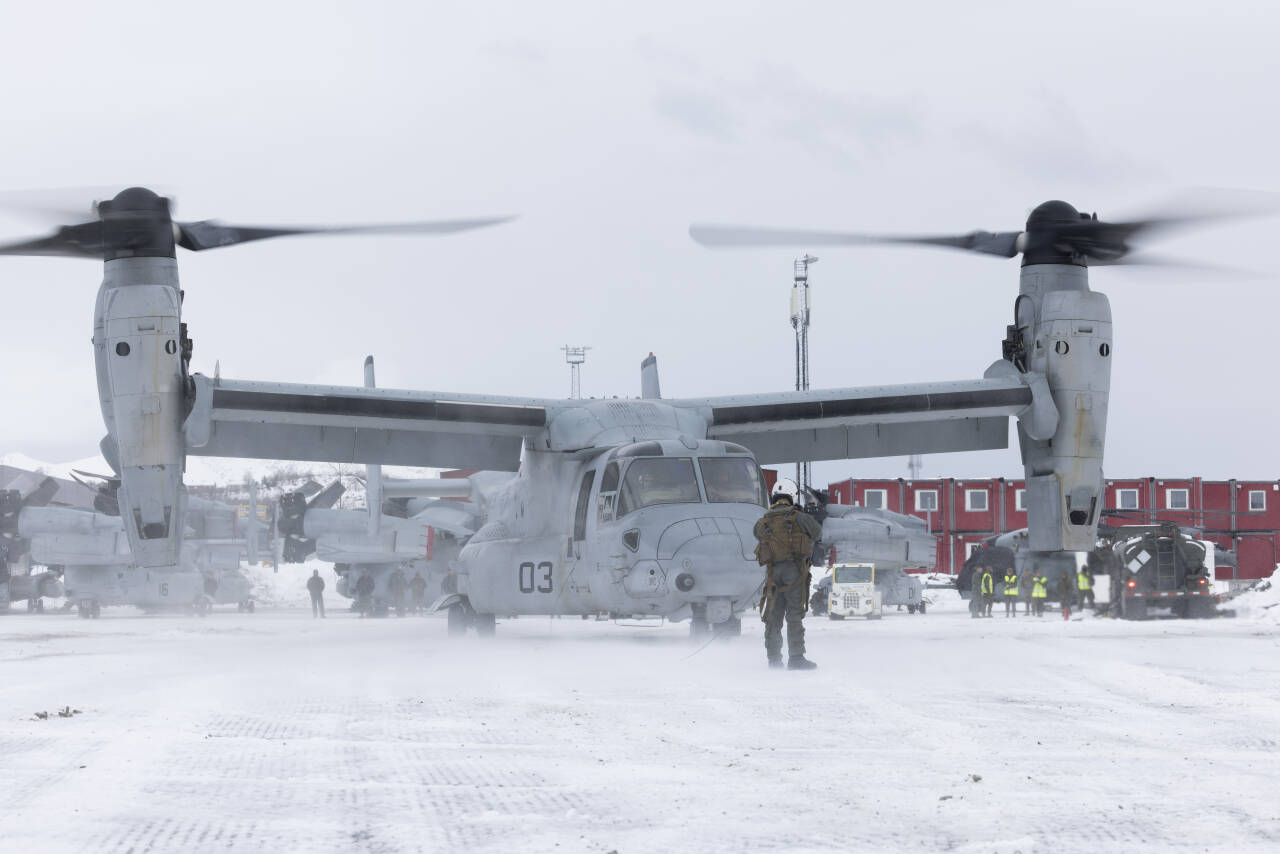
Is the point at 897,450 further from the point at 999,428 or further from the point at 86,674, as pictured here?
the point at 86,674

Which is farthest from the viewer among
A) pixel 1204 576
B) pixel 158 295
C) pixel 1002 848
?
pixel 1204 576

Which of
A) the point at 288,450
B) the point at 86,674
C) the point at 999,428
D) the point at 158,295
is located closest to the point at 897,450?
the point at 999,428

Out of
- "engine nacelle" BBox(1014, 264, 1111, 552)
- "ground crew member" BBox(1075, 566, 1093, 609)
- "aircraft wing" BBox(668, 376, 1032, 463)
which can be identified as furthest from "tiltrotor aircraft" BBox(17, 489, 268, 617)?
"engine nacelle" BBox(1014, 264, 1111, 552)

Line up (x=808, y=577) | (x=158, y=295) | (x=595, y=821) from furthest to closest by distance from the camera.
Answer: (x=158, y=295) → (x=808, y=577) → (x=595, y=821)

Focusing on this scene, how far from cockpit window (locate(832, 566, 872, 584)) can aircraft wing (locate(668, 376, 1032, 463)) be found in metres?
15.0

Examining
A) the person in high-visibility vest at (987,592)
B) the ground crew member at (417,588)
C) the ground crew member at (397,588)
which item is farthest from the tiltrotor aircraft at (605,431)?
the ground crew member at (417,588)

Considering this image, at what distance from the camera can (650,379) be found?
21.6 metres

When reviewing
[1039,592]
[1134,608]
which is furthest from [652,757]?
[1039,592]

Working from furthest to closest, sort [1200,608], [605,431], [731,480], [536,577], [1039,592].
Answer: [1039,592] → [1200,608] → [536,577] → [605,431] → [731,480]

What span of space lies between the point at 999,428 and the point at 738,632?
21.4ft

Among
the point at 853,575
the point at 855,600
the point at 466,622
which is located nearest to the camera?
the point at 466,622

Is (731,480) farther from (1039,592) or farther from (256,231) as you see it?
(1039,592)

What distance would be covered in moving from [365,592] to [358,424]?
27.5m

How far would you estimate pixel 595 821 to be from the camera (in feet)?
17.1
